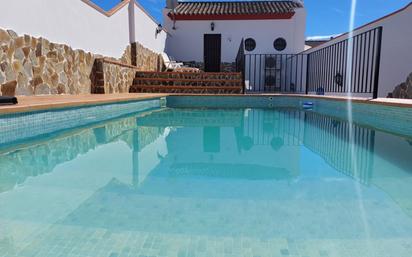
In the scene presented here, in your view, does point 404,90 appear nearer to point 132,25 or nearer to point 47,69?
point 47,69

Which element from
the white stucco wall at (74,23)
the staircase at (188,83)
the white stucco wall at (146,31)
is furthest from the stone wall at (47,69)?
the white stucco wall at (146,31)

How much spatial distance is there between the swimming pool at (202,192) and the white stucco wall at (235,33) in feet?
30.8

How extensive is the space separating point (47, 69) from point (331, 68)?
6605 millimetres

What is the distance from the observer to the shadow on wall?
4.92m

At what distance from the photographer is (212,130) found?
12.9 ft

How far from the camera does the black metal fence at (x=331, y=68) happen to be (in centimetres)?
531

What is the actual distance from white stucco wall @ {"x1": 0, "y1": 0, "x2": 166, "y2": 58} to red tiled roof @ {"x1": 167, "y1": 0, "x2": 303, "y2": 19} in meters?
3.71

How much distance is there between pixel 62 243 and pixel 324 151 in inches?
92.8

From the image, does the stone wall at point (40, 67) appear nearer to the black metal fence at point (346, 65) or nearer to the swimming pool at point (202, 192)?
the swimming pool at point (202, 192)

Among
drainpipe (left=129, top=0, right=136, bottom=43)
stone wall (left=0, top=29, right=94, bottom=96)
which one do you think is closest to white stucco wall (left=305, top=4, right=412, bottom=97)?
stone wall (left=0, top=29, right=94, bottom=96)

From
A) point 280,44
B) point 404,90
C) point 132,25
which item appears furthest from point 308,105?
point 280,44

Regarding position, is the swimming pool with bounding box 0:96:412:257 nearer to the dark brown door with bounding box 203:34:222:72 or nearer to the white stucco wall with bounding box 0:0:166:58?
the white stucco wall with bounding box 0:0:166:58

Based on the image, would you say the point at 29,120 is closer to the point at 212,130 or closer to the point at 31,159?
the point at 31,159

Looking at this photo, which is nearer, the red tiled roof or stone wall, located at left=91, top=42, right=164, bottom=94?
stone wall, located at left=91, top=42, right=164, bottom=94
